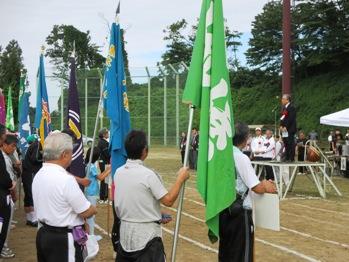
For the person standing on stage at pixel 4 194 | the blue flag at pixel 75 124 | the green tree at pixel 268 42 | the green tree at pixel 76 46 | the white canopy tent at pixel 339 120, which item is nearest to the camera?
the person standing on stage at pixel 4 194

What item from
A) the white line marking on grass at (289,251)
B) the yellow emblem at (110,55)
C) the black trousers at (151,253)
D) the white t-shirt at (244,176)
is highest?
the yellow emblem at (110,55)

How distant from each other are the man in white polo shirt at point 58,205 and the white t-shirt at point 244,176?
60.9 inches

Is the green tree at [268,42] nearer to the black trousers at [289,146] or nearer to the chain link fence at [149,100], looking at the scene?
the chain link fence at [149,100]

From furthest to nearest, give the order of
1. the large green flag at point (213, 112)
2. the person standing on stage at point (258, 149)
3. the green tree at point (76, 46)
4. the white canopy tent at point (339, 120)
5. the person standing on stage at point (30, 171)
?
the green tree at point (76, 46)
the person standing on stage at point (258, 149)
the white canopy tent at point (339, 120)
the person standing on stage at point (30, 171)
the large green flag at point (213, 112)

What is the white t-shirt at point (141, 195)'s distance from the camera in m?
4.38

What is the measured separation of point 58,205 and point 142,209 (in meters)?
0.67

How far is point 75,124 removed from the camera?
797cm

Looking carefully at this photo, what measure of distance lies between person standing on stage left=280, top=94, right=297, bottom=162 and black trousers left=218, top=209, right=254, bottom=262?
10358 mm

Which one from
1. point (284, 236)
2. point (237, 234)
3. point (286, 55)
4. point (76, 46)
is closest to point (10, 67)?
point (76, 46)

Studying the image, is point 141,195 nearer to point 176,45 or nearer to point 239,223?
point 239,223

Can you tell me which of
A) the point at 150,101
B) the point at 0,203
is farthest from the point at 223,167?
the point at 150,101

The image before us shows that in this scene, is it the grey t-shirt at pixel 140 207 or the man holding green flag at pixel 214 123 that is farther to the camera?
the man holding green flag at pixel 214 123

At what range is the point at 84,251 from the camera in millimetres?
4656

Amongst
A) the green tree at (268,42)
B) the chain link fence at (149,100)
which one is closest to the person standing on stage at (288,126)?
the chain link fence at (149,100)
